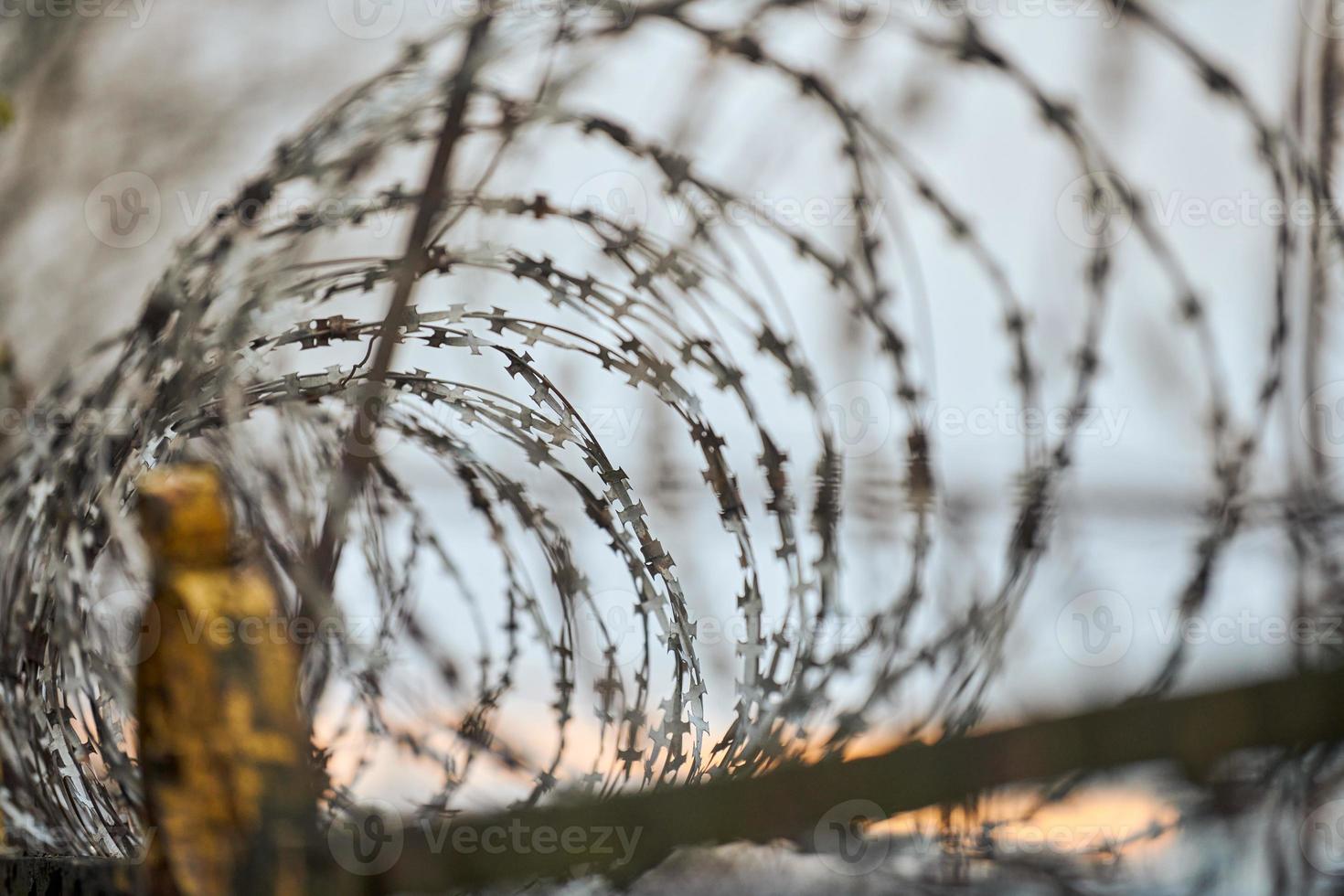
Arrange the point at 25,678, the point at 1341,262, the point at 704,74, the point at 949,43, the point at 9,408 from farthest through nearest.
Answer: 1. the point at 9,408
2. the point at 25,678
3. the point at 704,74
4. the point at 949,43
5. the point at 1341,262

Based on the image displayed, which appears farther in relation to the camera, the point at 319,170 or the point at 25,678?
the point at 25,678

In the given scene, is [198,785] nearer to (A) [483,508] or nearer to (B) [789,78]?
(B) [789,78]

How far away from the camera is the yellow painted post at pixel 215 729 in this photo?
1201 mm

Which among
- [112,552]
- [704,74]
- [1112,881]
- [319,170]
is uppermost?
[704,74]

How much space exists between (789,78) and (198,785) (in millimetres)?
1315

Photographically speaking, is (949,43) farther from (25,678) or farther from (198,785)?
(25,678)

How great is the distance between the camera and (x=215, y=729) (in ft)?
4.03

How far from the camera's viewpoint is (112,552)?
9.84 feet

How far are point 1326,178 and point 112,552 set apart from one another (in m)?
2.83

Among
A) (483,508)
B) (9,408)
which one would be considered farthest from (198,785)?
(9,408)

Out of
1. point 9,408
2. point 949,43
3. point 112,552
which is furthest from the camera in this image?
point 9,408

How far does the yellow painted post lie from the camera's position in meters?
1.20

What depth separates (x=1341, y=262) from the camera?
1.28m

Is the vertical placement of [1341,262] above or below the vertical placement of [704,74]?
below
